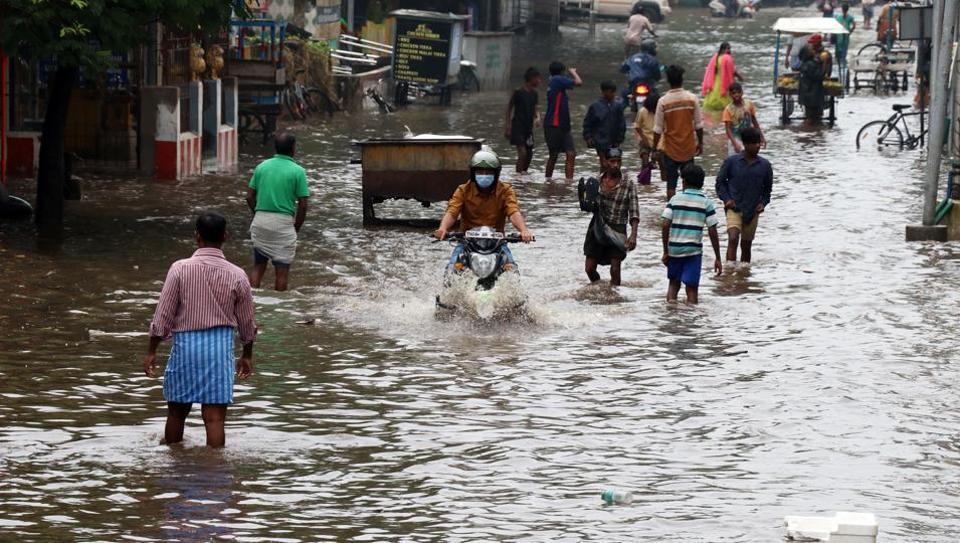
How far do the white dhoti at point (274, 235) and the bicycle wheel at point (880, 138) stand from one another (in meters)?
16.9

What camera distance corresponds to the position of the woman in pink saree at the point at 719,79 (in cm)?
3425

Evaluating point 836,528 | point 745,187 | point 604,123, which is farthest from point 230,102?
point 836,528

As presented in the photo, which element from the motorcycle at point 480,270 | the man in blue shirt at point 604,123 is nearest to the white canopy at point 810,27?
the man in blue shirt at point 604,123

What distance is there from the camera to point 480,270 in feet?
47.7

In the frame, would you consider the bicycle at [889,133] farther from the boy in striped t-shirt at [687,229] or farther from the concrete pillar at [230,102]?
the boy in striped t-shirt at [687,229]

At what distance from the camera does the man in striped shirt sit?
1002 centimetres

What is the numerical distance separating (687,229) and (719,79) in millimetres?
21007

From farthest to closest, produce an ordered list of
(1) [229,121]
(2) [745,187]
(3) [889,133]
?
(3) [889,133], (1) [229,121], (2) [745,187]

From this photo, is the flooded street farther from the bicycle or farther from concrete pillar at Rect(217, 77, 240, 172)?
the bicycle

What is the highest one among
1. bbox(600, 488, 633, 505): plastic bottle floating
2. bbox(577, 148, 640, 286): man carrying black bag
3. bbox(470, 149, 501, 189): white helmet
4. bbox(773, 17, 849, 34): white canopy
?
bbox(773, 17, 849, 34): white canopy

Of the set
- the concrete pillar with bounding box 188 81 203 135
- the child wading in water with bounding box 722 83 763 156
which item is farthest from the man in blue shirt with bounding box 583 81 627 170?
the concrete pillar with bounding box 188 81 203 135

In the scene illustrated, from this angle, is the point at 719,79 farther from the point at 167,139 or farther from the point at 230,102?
the point at 167,139

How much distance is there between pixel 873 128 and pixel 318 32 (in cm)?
1179

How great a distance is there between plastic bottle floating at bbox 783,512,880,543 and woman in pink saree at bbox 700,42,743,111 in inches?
1025
